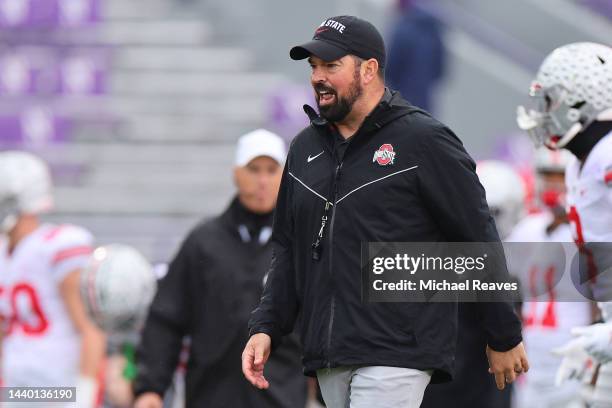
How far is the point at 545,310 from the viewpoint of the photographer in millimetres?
7703

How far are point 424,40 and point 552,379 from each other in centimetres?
528

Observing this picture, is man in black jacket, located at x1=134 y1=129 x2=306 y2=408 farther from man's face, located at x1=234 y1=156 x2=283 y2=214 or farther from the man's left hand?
the man's left hand

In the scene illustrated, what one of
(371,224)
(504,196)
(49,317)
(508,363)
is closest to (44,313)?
(49,317)

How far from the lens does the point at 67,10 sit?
14562 mm

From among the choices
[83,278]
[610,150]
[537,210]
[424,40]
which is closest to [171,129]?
[424,40]

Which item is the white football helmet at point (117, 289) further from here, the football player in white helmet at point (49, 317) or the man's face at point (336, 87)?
the man's face at point (336, 87)

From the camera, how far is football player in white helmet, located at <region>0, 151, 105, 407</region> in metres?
7.19

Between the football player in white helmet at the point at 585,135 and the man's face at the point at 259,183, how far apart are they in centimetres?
139

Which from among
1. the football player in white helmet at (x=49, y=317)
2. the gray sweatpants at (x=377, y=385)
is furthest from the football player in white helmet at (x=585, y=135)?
the football player in white helmet at (x=49, y=317)

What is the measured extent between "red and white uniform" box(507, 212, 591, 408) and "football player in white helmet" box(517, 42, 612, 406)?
187cm

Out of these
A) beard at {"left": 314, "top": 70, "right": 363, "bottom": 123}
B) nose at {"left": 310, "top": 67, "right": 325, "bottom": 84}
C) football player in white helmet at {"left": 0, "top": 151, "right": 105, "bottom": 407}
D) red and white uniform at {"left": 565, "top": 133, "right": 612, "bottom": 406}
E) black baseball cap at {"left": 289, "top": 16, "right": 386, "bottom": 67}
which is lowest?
football player in white helmet at {"left": 0, "top": 151, "right": 105, "bottom": 407}

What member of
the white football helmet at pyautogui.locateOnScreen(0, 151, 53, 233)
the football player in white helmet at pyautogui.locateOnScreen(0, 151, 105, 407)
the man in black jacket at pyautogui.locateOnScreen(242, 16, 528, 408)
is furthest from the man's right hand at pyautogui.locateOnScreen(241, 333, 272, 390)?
the white football helmet at pyautogui.locateOnScreen(0, 151, 53, 233)

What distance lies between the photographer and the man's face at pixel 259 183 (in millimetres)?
6566

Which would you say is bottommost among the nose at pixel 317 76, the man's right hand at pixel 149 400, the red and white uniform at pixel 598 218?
the man's right hand at pixel 149 400
